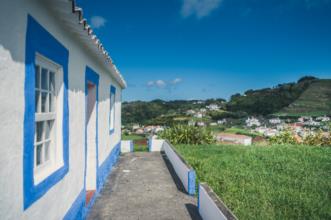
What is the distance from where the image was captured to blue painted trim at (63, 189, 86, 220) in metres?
4.09

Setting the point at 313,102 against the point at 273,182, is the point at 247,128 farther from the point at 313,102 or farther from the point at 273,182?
the point at 273,182

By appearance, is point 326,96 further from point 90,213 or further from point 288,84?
point 90,213

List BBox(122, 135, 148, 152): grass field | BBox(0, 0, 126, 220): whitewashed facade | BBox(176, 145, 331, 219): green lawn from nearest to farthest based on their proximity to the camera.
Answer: BBox(0, 0, 126, 220): whitewashed facade < BBox(176, 145, 331, 219): green lawn < BBox(122, 135, 148, 152): grass field

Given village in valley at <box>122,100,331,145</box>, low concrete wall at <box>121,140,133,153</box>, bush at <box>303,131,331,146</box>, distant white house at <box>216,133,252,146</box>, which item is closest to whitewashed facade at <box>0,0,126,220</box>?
low concrete wall at <box>121,140,133,153</box>

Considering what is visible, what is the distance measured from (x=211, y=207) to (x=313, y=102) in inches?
Answer: 2482

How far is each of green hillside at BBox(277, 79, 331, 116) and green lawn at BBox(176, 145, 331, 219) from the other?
45821mm

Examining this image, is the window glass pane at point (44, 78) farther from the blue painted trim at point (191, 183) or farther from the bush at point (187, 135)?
the bush at point (187, 135)

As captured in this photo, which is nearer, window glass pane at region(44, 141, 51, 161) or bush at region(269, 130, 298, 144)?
window glass pane at region(44, 141, 51, 161)

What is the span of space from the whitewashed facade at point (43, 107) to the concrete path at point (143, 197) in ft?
1.90

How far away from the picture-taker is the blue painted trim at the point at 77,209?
4085 millimetres

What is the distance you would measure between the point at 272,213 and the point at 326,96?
66.4 m

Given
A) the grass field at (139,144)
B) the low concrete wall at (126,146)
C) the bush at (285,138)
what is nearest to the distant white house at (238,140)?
the bush at (285,138)

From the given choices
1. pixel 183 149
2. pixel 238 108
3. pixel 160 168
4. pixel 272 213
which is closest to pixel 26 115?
pixel 272 213

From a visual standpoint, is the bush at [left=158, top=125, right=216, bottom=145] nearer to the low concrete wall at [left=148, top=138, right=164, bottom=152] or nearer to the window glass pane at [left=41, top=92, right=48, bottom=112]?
the low concrete wall at [left=148, top=138, right=164, bottom=152]
